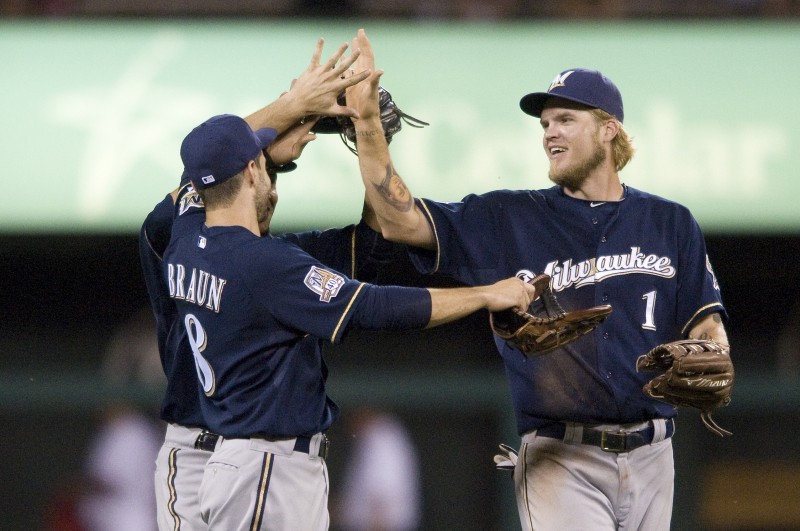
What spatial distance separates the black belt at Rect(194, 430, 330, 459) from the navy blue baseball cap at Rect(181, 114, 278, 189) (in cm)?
71

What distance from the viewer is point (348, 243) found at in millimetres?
3611

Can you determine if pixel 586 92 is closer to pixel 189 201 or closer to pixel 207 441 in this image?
pixel 189 201

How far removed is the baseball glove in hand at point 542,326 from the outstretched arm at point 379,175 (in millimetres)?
406

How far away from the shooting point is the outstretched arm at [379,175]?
337cm

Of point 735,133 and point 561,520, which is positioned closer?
point 561,520

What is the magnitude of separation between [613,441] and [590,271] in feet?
1.59

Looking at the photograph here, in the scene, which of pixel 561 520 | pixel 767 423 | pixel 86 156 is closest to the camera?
pixel 561 520

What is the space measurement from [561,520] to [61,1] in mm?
4399

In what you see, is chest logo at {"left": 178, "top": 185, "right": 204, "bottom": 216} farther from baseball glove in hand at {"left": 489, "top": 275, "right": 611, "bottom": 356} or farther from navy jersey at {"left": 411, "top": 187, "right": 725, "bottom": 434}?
baseball glove in hand at {"left": 489, "top": 275, "right": 611, "bottom": 356}

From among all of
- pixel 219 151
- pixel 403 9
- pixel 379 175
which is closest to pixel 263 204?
pixel 219 151

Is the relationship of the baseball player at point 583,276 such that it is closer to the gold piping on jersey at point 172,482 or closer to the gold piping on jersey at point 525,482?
the gold piping on jersey at point 525,482

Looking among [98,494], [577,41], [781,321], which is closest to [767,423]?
[781,321]

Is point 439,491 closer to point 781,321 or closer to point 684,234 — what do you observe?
point 781,321

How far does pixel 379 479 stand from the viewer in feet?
22.0
